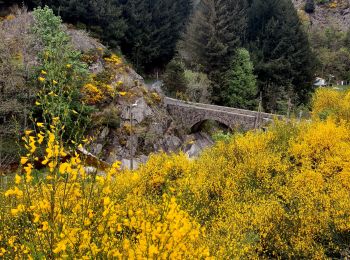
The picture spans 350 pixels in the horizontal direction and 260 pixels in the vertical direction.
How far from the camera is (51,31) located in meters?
24.7

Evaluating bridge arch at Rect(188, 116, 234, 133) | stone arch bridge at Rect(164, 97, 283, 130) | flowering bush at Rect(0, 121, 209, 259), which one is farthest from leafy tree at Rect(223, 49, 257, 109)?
flowering bush at Rect(0, 121, 209, 259)

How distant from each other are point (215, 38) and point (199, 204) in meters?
28.6

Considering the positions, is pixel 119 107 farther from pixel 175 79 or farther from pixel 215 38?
pixel 215 38

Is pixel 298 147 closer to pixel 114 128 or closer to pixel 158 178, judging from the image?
pixel 158 178

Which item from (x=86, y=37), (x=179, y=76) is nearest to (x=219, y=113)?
(x=179, y=76)

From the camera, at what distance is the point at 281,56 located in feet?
132

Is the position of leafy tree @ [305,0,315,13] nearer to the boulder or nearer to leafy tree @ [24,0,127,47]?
leafy tree @ [24,0,127,47]

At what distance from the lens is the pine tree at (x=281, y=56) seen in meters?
40.0

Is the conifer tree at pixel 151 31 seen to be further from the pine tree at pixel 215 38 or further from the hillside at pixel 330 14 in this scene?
the hillside at pixel 330 14

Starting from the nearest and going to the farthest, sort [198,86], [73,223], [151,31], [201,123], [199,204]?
[73,223] → [199,204] → [201,123] → [198,86] → [151,31]

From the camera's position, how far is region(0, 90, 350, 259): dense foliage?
4.55 meters

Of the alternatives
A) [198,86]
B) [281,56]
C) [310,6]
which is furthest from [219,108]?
[310,6]

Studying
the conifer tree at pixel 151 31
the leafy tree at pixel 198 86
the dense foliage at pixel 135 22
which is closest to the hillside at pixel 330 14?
the dense foliage at pixel 135 22

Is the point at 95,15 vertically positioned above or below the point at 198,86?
above
